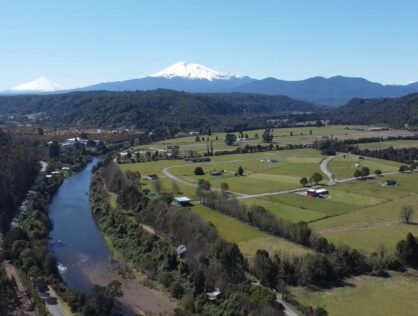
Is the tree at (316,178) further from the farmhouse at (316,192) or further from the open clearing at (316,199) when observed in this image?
the farmhouse at (316,192)

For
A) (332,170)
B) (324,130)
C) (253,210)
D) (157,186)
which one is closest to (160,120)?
Answer: (324,130)

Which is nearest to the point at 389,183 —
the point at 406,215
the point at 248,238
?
the point at 406,215

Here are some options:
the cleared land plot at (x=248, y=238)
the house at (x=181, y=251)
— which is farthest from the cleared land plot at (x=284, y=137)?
the house at (x=181, y=251)

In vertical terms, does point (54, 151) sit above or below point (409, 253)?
above

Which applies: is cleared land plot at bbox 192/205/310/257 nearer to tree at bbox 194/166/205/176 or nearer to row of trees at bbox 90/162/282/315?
row of trees at bbox 90/162/282/315

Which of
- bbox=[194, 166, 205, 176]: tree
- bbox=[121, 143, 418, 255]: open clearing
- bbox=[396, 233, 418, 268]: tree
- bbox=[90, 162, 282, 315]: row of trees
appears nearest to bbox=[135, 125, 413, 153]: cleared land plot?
bbox=[121, 143, 418, 255]: open clearing

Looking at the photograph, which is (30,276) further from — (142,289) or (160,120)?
(160,120)

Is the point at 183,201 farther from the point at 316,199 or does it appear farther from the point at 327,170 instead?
the point at 327,170
